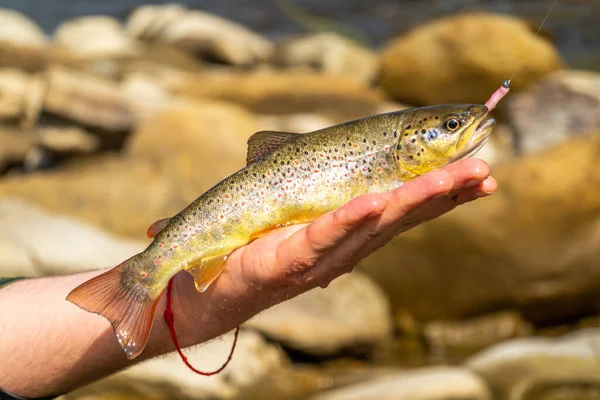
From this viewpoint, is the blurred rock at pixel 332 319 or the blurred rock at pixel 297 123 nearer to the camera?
the blurred rock at pixel 332 319

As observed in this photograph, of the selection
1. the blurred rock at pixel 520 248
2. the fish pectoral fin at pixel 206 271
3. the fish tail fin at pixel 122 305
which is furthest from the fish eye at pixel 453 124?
the blurred rock at pixel 520 248

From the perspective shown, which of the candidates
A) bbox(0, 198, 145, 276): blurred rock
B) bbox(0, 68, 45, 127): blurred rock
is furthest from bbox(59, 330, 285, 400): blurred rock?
bbox(0, 68, 45, 127): blurred rock

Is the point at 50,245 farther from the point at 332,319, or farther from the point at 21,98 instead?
the point at 21,98

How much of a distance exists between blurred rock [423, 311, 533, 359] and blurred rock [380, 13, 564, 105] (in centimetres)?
561

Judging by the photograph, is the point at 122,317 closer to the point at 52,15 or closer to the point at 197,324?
the point at 197,324

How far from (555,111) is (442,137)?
10.8 meters

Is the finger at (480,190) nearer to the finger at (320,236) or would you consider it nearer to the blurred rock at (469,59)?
the finger at (320,236)

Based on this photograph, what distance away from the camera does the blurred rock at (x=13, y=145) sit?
11000 mm

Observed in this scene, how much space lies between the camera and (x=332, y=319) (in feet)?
27.7

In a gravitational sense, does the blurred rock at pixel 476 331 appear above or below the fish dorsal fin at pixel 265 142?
below

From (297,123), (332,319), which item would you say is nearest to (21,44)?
(297,123)

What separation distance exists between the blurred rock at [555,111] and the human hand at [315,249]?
412 inches

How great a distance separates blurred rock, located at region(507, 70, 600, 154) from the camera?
497 inches

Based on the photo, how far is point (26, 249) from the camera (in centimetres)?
754
